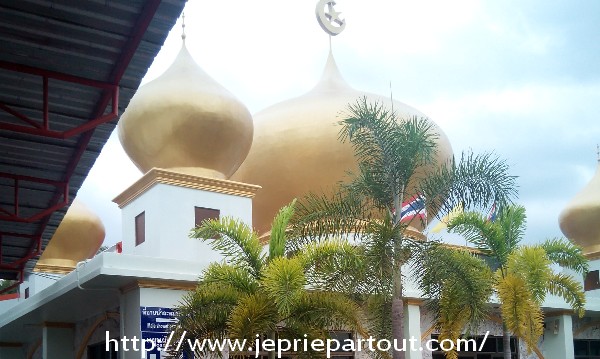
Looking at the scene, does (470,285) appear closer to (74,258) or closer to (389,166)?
(389,166)

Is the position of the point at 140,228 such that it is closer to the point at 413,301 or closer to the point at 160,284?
the point at 160,284

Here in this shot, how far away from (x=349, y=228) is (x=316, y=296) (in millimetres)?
1446

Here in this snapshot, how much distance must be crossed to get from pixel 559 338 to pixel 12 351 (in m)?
16.6

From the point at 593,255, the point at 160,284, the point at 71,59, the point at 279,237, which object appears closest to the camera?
the point at 71,59

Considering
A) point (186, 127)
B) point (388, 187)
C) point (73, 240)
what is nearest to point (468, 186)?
point (388, 187)

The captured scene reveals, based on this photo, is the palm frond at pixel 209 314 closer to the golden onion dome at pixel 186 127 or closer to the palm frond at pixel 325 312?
the palm frond at pixel 325 312

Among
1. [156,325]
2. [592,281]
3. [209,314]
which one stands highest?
[592,281]

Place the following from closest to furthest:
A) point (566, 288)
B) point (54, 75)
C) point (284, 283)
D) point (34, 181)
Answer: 1. point (54, 75)
2. point (34, 181)
3. point (284, 283)
4. point (566, 288)

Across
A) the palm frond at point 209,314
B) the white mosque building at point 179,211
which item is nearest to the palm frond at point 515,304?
the white mosque building at point 179,211

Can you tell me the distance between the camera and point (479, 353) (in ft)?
78.8

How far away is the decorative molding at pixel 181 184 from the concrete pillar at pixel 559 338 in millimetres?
10209

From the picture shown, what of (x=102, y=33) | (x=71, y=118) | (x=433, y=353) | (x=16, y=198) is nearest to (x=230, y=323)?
(x=16, y=198)

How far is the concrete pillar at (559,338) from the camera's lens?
2469 centimetres

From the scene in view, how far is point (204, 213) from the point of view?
2066 centimetres
